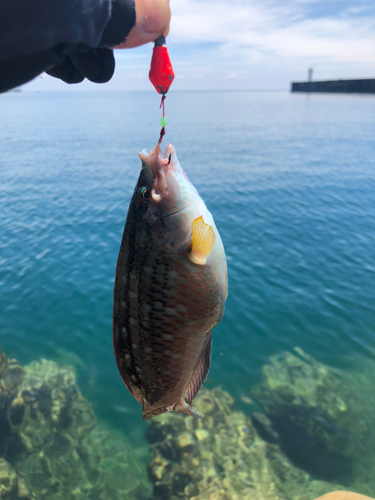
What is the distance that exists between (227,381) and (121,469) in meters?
3.13

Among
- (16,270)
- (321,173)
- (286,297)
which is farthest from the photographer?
(321,173)

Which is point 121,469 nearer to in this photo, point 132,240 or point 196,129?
point 132,240

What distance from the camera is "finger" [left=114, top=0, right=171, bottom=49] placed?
7.79ft

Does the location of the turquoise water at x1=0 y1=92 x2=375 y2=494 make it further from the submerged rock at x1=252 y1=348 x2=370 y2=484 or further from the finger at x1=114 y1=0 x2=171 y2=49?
the finger at x1=114 y1=0 x2=171 y2=49

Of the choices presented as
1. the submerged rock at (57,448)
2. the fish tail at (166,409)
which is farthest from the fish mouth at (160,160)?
the submerged rock at (57,448)

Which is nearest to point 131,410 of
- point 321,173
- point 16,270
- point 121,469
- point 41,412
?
point 121,469

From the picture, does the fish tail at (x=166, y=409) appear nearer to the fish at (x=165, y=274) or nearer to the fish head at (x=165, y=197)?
the fish at (x=165, y=274)

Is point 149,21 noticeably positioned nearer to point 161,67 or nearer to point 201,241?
point 161,67

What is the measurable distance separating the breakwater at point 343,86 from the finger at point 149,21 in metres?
117

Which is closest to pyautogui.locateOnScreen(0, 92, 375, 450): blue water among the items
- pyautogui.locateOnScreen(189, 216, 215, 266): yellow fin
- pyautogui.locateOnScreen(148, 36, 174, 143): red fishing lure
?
pyautogui.locateOnScreen(189, 216, 215, 266): yellow fin

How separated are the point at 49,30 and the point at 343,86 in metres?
132

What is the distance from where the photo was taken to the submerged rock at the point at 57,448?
21.3ft

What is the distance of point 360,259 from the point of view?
13461mm

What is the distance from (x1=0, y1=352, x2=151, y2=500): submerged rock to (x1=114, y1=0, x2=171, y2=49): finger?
7.39 meters
